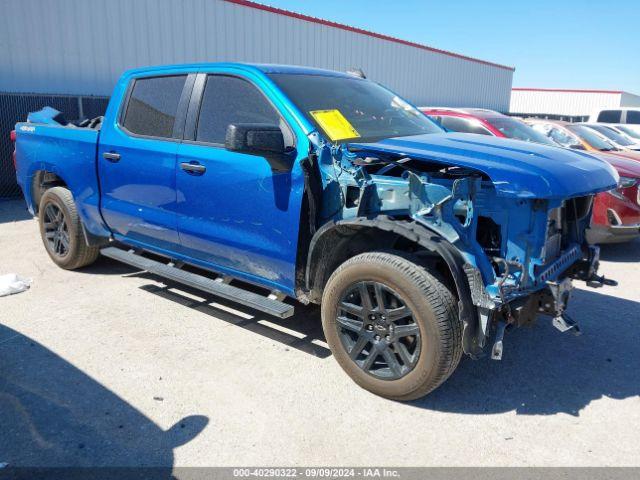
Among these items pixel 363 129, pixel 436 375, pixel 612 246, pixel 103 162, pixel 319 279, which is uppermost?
pixel 363 129

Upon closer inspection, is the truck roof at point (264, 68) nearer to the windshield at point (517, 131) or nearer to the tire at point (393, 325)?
the tire at point (393, 325)

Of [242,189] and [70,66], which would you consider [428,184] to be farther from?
[70,66]

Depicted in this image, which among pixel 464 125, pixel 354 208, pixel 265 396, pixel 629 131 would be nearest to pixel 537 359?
pixel 354 208

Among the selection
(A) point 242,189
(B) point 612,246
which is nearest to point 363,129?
(A) point 242,189

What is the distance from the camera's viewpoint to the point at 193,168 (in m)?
3.93

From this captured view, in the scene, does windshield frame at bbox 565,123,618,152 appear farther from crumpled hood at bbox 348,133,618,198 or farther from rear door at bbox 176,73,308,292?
rear door at bbox 176,73,308,292

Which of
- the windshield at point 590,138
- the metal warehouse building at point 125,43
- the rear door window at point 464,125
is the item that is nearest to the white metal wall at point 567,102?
the metal warehouse building at point 125,43

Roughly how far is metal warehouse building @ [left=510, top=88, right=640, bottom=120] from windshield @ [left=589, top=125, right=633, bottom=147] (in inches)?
974

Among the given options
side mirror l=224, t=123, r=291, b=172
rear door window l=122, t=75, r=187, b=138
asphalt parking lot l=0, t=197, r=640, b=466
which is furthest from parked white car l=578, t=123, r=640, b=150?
side mirror l=224, t=123, r=291, b=172

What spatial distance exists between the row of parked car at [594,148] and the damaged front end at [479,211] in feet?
6.72

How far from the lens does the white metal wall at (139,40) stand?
10453 millimetres

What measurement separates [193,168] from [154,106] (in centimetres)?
92

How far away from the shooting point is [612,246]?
7.28 meters

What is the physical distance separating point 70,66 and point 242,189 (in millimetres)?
9330
